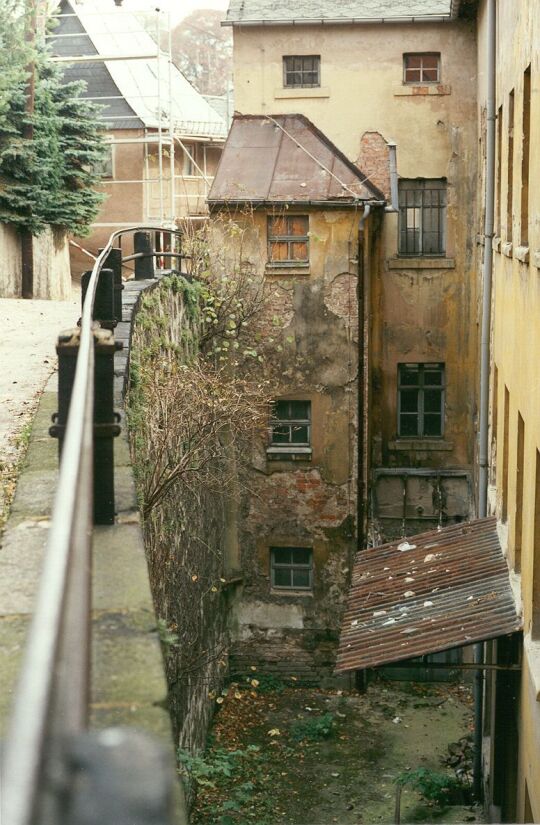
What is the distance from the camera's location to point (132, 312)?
33.1 feet

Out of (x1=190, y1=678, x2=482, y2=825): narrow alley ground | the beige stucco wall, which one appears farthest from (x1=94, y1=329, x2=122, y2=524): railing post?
(x1=190, y1=678, x2=482, y2=825): narrow alley ground

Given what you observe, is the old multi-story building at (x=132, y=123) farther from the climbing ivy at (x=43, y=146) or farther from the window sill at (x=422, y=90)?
the window sill at (x=422, y=90)

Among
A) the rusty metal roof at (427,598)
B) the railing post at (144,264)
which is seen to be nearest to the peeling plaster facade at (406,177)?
the railing post at (144,264)

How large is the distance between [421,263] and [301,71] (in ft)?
14.1

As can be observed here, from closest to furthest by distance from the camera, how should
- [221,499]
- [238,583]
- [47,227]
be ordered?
1. [221,499]
2. [238,583]
3. [47,227]

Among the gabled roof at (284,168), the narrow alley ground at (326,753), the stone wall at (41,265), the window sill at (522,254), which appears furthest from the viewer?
the stone wall at (41,265)

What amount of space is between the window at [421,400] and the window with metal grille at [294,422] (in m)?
2.49

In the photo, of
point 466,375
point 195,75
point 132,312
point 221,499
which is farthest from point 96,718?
point 195,75

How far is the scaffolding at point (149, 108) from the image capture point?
3089 cm

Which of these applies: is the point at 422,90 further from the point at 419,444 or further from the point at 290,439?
the point at 290,439

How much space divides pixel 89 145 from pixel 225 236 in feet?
27.8

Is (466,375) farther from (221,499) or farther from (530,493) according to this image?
(530,493)

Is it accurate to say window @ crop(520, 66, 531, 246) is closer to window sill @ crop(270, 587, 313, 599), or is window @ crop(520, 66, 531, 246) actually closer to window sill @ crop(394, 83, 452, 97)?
window sill @ crop(394, 83, 452, 97)

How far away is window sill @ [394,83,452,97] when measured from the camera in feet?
63.6
